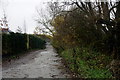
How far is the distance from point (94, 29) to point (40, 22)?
41.5 m

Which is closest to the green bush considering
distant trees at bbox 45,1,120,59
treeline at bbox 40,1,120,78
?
treeline at bbox 40,1,120,78

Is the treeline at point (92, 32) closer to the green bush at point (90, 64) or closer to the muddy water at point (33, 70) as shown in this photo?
the green bush at point (90, 64)

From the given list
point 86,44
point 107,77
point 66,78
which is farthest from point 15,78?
point 86,44

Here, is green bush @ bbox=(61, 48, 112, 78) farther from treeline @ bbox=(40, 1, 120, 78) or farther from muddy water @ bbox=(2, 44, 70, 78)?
muddy water @ bbox=(2, 44, 70, 78)

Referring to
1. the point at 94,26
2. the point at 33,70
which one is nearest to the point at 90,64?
the point at 33,70

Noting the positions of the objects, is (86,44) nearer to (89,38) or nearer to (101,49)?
(89,38)

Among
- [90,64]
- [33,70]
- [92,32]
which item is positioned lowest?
[33,70]

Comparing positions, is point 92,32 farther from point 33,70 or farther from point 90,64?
point 33,70

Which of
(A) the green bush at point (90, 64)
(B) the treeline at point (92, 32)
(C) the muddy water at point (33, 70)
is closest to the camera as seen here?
(A) the green bush at point (90, 64)

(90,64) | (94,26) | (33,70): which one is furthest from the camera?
(94,26)

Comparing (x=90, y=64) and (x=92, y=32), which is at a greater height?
(x=92, y=32)

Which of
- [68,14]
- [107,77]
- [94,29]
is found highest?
[68,14]

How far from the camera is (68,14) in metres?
16.4

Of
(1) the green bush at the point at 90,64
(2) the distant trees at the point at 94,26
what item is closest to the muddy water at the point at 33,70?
(1) the green bush at the point at 90,64
